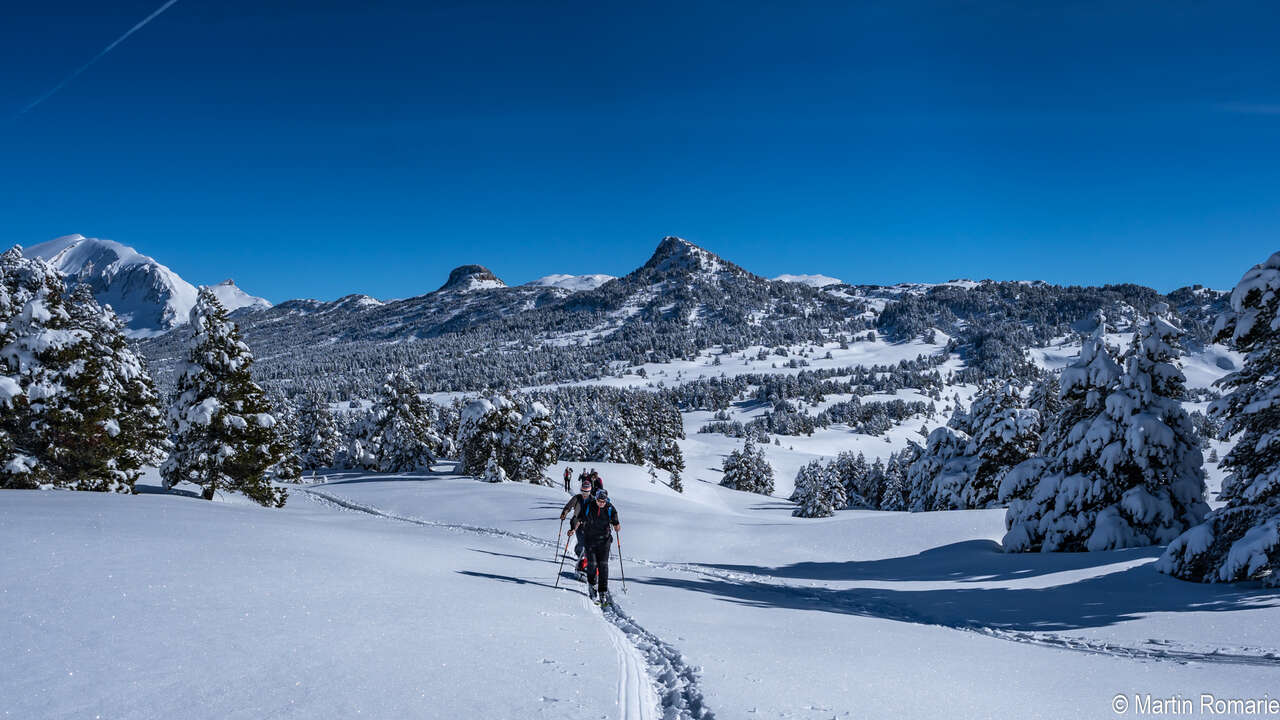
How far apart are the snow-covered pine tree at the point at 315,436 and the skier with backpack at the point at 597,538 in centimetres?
6743

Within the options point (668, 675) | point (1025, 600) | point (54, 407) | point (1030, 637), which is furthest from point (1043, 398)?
point (54, 407)

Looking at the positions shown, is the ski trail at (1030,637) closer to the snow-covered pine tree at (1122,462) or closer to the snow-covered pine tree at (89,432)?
the snow-covered pine tree at (1122,462)

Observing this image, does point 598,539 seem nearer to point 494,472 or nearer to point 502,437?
point 494,472

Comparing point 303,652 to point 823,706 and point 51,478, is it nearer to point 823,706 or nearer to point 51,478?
point 823,706

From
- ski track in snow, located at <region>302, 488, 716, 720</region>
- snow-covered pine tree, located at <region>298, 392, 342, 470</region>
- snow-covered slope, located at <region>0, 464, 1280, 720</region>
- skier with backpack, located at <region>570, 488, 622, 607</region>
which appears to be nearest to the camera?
snow-covered slope, located at <region>0, 464, 1280, 720</region>

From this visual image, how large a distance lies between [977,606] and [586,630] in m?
9.16

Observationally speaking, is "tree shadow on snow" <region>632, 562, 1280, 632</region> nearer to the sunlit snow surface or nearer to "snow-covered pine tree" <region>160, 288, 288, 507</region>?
the sunlit snow surface

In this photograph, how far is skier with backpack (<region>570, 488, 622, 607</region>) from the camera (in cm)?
1138

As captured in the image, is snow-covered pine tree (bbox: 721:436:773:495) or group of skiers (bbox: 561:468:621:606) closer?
group of skiers (bbox: 561:468:621:606)

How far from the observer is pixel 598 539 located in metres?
11.5

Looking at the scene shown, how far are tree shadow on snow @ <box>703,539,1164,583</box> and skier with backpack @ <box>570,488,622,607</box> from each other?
324 inches

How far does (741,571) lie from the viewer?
19.0m

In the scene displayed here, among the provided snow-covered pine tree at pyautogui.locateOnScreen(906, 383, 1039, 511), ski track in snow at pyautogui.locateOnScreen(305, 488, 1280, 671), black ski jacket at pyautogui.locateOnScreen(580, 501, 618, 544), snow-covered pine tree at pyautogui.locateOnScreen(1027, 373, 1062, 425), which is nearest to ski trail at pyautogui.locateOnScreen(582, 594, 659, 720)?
ski track in snow at pyautogui.locateOnScreen(305, 488, 1280, 671)

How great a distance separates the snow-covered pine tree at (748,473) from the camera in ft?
288
